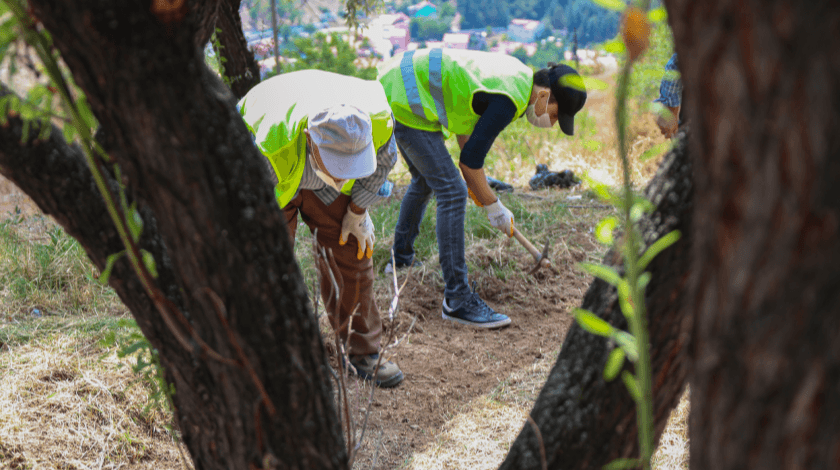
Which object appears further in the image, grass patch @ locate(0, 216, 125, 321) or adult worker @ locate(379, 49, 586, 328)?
grass patch @ locate(0, 216, 125, 321)

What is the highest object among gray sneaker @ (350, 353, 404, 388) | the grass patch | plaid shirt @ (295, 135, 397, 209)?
plaid shirt @ (295, 135, 397, 209)

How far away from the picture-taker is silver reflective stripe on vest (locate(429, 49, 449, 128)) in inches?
111

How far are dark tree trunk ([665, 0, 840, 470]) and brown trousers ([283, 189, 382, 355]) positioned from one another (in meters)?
1.89

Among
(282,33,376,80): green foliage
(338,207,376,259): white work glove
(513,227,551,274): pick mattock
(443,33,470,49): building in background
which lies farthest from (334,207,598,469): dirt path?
(443,33,470,49): building in background

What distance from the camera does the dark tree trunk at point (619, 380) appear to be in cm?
87

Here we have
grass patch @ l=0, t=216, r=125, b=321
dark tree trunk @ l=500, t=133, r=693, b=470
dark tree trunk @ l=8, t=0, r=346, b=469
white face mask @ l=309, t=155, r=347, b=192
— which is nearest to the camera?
dark tree trunk @ l=8, t=0, r=346, b=469

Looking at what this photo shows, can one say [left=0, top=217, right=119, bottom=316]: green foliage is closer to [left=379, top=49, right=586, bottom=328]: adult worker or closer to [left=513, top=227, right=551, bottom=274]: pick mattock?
[left=379, top=49, right=586, bottom=328]: adult worker

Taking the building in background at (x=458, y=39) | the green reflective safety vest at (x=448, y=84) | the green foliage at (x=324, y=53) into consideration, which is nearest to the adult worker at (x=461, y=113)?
the green reflective safety vest at (x=448, y=84)

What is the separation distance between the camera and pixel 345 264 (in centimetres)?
245

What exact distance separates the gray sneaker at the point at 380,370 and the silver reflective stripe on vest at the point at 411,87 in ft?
3.87

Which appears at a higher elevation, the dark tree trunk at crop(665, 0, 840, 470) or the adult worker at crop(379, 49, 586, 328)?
the dark tree trunk at crop(665, 0, 840, 470)

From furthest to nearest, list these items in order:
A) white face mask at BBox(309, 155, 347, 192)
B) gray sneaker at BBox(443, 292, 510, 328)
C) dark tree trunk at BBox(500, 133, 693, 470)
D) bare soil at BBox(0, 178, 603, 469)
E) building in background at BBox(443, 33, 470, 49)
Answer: building in background at BBox(443, 33, 470, 49)
gray sneaker at BBox(443, 292, 510, 328)
bare soil at BBox(0, 178, 603, 469)
white face mask at BBox(309, 155, 347, 192)
dark tree trunk at BBox(500, 133, 693, 470)

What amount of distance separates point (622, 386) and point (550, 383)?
12cm

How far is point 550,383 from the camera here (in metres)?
0.96
